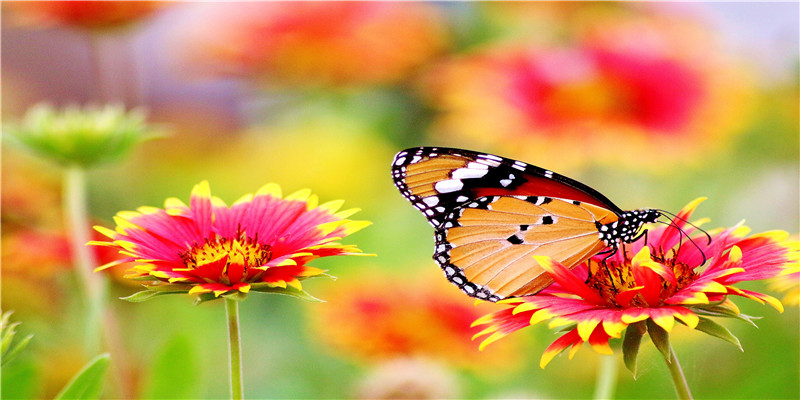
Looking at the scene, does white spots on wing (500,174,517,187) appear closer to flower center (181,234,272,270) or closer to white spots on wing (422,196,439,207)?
white spots on wing (422,196,439,207)

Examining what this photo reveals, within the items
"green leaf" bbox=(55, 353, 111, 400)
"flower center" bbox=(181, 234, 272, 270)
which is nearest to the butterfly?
"flower center" bbox=(181, 234, 272, 270)

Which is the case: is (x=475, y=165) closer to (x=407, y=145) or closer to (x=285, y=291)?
(x=285, y=291)

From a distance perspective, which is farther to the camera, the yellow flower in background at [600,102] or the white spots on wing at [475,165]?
the yellow flower in background at [600,102]

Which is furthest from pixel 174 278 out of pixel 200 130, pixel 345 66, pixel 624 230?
pixel 200 130

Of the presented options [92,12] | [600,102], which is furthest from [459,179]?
[92,12]

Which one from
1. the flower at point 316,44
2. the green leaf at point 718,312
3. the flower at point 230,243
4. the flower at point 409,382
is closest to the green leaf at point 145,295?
the flower at point 230,243

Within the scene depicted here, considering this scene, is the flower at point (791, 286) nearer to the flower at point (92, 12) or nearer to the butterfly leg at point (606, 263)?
the butterfly leg at point (606, 263)
